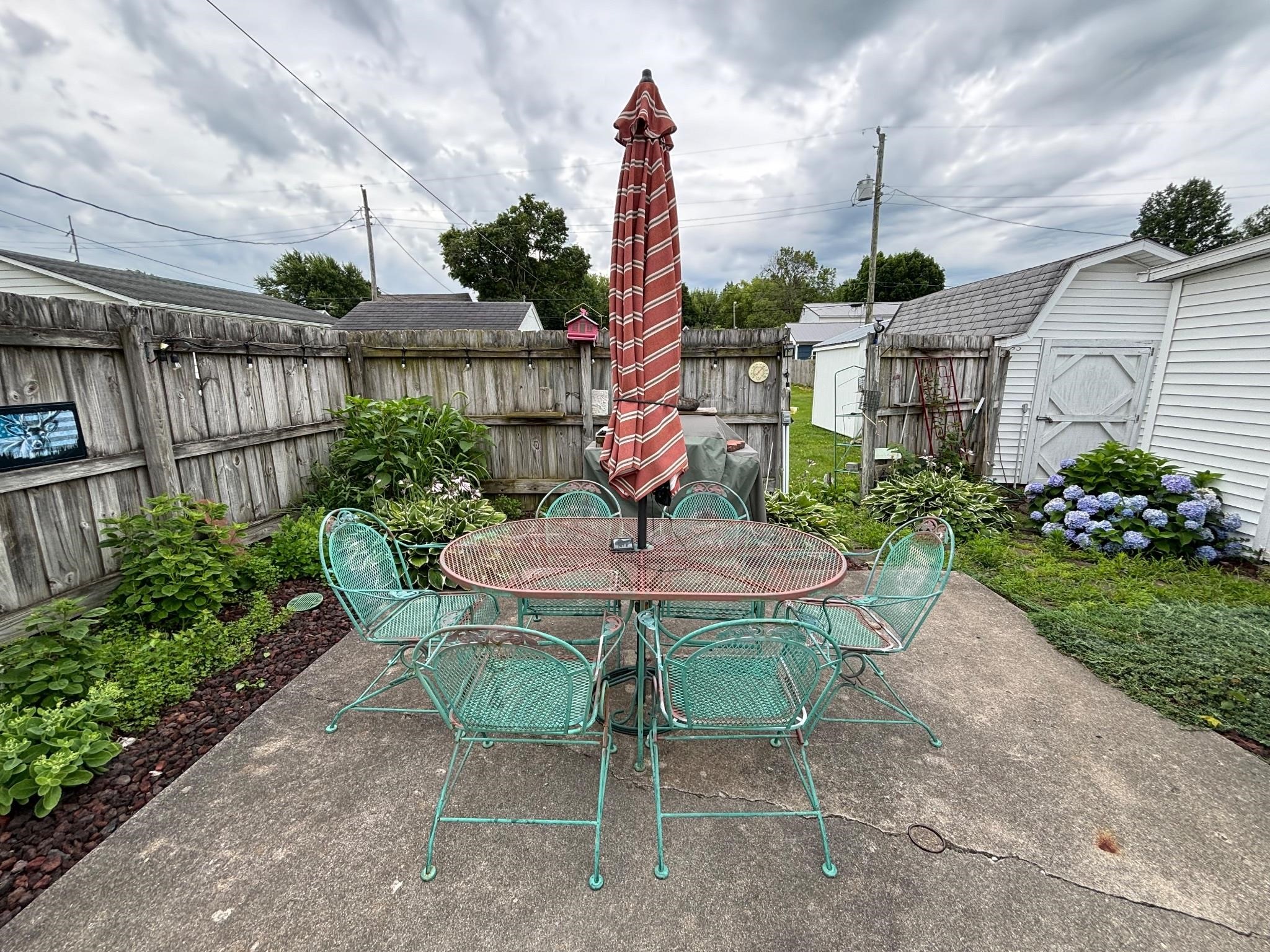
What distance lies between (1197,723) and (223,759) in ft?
13.5

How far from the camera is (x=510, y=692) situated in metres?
1.68

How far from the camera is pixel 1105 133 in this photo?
1091 centimetres

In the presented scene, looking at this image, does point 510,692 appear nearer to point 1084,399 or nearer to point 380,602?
point 380,602

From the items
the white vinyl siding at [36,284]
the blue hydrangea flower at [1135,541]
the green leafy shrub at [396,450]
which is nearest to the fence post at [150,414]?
the green leafy shrub at [396,450]

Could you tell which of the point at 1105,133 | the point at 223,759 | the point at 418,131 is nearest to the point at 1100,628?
the point at 223,759

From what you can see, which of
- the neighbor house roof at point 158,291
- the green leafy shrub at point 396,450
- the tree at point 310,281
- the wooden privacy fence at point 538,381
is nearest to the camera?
the green leafy shrub at point 396,450

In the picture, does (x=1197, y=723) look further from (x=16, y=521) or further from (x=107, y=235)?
(x=107, y=235)

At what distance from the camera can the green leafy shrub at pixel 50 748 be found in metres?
1.68

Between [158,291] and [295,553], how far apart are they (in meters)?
11.2

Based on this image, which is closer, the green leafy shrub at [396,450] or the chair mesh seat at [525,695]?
the chair mesh seat at [525,695]

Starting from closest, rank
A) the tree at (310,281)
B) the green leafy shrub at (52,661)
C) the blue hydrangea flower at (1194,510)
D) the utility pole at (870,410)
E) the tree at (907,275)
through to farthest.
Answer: the green leafy shrub at (52,661) < the blue hydrangea flower at (1194,510) < the utility pole at (870,410) < the tree at (310,281) < the tree at (907,275)

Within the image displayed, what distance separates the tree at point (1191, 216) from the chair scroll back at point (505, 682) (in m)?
40.7

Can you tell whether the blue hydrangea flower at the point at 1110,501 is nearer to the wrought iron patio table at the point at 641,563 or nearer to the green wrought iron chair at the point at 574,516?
the wrought iron patio table at the point at 641,563

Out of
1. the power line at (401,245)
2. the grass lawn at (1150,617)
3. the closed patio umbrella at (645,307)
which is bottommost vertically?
the grass lawn at (1150,617)
